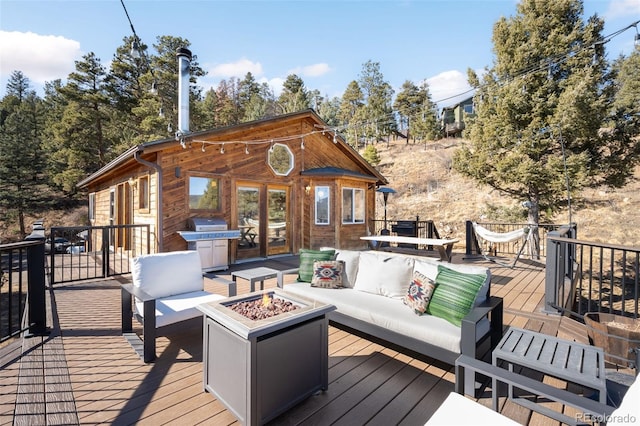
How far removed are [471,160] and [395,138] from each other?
27013 mm

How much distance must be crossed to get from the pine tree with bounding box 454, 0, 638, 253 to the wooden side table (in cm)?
827

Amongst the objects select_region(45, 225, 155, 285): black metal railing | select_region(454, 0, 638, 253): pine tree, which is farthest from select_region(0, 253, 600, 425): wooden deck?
select_region(454, 0, 638, 253): pine tree

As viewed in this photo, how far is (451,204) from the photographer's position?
18578 millimetres

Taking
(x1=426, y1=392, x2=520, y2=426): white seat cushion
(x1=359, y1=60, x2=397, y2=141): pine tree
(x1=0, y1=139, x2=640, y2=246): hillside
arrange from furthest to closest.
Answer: (x1=359, y1=60, x2=397, y2=141): pine tree → (x1=0, y1=139, x2=640, y2=246): hillside → (x1=426, y1=392, x2=520, y2=426): white seat cushion

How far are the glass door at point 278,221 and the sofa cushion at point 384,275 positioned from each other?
4.80 metres

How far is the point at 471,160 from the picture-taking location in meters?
10.3

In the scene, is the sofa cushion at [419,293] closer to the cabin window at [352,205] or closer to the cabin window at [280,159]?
the cabin window at [280,159]

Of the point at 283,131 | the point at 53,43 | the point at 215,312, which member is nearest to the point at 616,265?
the point at 283,131

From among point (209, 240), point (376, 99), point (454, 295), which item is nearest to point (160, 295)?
point (454, 295)

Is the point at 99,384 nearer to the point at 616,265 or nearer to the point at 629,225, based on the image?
the point at 616,265

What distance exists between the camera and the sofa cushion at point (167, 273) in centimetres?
314

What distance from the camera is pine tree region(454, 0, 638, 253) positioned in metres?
8.24

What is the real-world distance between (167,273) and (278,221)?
4.98 metres

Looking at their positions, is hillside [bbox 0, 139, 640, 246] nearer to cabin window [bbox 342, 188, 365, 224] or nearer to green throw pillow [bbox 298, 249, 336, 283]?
cabin window [bbox 342, 188, 365, 224]
